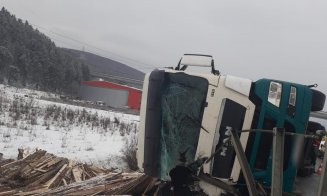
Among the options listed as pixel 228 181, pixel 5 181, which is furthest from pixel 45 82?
pixel 228 181

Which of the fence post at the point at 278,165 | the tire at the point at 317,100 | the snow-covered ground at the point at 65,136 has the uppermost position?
the tire at the point at 317,100

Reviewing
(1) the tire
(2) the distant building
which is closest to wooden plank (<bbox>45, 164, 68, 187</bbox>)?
(1) the tire

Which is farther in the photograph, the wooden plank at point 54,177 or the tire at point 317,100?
the wooden plank at point 54,177

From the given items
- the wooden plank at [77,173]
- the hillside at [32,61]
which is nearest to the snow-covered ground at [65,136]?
the wooden plank at [77,173]

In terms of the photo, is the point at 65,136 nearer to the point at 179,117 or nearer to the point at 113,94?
the point at 179,117

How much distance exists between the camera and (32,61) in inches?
2496

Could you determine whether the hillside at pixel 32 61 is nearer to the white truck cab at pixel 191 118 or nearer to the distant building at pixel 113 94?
the distant building at pixel 113 94

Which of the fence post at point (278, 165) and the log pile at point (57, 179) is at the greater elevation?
the fence post at point (278, 165)

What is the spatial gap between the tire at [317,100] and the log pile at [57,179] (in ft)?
10.6

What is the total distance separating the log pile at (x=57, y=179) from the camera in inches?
294

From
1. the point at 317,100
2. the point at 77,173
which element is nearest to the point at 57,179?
the point at 77,173

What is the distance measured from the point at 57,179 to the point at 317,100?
220 inches

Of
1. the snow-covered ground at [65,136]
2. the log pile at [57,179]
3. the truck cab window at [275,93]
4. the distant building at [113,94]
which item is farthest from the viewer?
the distant building at [113,94]

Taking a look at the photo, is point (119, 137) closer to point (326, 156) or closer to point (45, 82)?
point (326, 156)
